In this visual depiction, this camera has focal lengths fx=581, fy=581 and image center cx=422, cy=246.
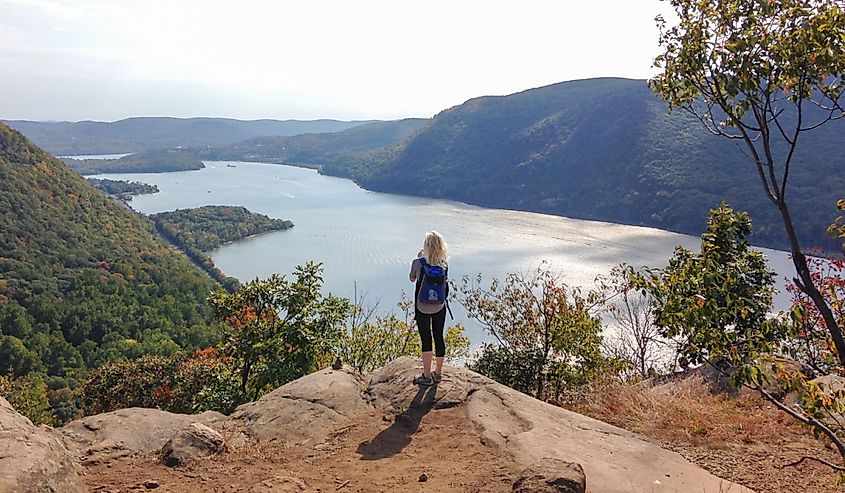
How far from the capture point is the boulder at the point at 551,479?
10.8 ft

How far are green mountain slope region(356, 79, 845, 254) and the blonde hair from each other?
45.7m

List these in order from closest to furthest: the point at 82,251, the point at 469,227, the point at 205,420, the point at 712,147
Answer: the point at 205,420 → the point at 82,251 → the point at 469,227 → the point at 712,147

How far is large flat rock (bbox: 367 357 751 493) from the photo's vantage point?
388 cm

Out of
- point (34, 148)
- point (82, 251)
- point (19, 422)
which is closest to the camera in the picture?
point (19, 422)

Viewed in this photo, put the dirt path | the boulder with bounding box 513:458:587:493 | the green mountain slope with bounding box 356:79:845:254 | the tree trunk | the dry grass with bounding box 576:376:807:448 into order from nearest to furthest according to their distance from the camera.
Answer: the tree trunk < the boulder with bounding box 513:458:587:493 < the dirt path < the dry grass with bounding box 576:376:807:448 < the green mountain slope with bounding box 356:79:845:254

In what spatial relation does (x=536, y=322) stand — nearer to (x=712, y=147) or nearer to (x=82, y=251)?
(x=82, y=251)

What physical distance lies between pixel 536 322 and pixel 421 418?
6910mm

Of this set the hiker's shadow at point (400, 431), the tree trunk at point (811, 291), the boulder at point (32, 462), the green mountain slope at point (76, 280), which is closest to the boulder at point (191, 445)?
the boulder at point (32, 462)

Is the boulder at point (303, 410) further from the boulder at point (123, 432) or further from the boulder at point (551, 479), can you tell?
the boulder at point (551, 479)

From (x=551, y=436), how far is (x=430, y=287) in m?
1.55

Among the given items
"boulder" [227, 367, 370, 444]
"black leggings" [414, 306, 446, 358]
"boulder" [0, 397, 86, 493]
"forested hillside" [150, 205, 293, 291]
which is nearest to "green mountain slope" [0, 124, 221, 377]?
"forested hillside" [150, 205, 293, 291]

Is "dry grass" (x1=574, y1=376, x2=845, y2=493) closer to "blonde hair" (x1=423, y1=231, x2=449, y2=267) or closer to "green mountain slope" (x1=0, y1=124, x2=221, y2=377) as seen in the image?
"blonde hair" (x1=423, y1=231, x2=449, y2=267)

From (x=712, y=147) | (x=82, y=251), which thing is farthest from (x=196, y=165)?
(x=712, y=147)

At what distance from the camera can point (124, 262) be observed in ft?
145
